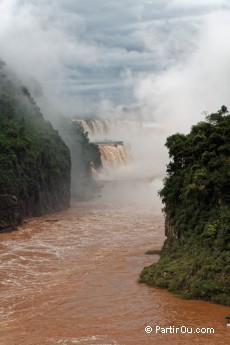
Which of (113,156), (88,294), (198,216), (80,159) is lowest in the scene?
(88,294)

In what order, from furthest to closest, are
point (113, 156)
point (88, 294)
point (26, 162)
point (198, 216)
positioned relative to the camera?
point (113, 156), point (26, 162), point (198, 216), point (88, 294)

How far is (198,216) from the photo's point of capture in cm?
2530

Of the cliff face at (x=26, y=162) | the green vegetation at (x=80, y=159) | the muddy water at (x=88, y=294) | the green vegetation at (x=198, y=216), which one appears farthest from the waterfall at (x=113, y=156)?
the green vegetation at (x=198, y=216)

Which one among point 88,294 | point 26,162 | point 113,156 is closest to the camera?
point 88,294

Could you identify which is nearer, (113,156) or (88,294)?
(88,294)

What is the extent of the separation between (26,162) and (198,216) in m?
25.9

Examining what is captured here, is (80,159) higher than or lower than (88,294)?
higher

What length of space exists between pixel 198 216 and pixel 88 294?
6.63m

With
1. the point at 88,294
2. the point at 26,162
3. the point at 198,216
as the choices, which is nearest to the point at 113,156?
the point at 26,162

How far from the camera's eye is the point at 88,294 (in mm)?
23094

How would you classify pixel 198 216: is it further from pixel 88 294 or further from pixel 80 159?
pixel 80 159

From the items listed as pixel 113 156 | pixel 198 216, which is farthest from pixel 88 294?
pixel 113 156

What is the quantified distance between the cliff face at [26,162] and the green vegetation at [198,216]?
18491 millimetres

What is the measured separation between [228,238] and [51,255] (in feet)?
46.1
